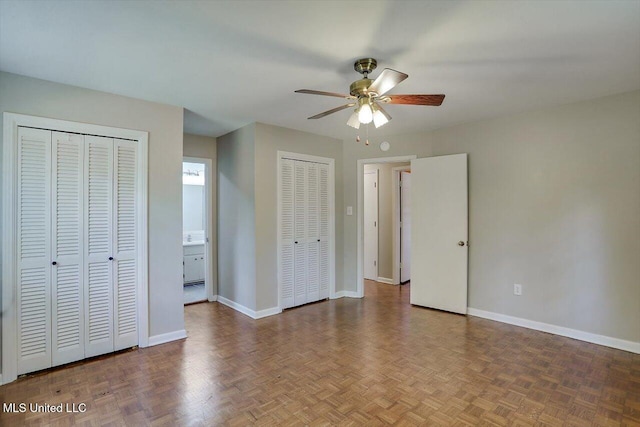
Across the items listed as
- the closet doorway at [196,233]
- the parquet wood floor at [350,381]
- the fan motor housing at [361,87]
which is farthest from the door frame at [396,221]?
the fan motor housing at [361,87]

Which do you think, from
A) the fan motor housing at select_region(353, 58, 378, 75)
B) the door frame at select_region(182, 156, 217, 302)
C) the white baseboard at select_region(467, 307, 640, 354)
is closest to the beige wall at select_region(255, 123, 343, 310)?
the door frame at select_region(182, 156, 217, 302)

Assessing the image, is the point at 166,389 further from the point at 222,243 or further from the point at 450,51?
the point at 450,51

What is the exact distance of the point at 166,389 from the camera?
94.3 inches

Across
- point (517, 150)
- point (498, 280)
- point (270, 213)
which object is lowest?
point (498, 280)

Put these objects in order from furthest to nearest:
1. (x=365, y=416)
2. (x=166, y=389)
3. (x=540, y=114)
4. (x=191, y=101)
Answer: (x=540, y=114), (x=191, y=101), (x=166, y=389), (x=365, y=416)

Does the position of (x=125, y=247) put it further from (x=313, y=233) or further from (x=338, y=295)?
(x=338, y=295)

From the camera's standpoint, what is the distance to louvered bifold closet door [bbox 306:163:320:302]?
4559 mm

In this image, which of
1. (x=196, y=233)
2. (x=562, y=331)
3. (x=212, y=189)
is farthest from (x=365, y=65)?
(x=196, y=233)

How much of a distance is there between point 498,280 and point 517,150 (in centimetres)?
154

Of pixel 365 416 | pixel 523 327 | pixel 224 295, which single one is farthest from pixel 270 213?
pixel 523 327

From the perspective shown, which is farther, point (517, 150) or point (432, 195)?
point (432, 195)

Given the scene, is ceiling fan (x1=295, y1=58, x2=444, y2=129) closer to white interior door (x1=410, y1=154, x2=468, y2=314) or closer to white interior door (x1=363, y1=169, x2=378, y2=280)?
white interior door (x1=410, y1=154, x2=468, y2=314)

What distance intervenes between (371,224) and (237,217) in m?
2.71

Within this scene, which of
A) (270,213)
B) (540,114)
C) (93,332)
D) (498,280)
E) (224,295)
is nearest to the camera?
(93,332)
